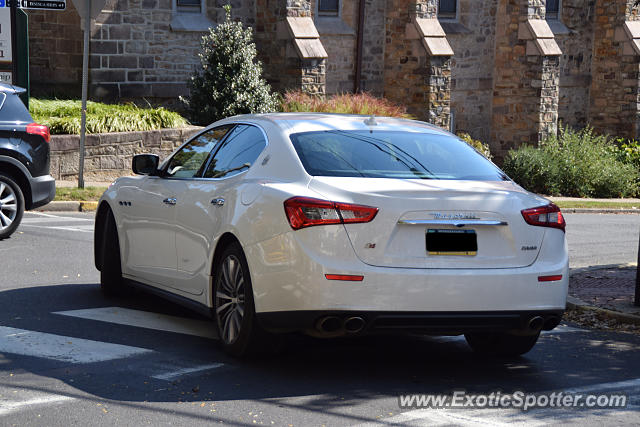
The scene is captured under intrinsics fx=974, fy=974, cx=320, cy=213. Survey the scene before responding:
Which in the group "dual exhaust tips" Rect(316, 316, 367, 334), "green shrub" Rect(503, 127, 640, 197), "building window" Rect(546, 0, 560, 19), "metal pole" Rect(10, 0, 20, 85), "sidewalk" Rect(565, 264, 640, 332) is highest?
"building window" Rect(546, 0, 560, 19)

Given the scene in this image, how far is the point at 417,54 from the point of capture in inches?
1110

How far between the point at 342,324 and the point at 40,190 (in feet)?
24.1

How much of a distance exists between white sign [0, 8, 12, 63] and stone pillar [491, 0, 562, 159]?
1709 cm

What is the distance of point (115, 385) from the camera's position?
5527 millimetres

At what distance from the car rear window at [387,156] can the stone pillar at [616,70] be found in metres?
27.2

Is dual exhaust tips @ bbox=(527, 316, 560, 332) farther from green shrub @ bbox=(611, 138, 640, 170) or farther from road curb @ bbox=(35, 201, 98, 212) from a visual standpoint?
green shrub @ bbox=(611, 138, 640, 170)

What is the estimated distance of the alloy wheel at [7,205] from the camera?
38.2 ft

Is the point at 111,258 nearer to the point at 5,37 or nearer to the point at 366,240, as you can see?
the point at 366,240

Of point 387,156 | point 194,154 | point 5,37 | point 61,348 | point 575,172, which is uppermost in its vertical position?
point 5,37

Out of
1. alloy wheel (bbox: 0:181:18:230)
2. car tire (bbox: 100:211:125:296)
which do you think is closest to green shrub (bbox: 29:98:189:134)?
alloy wheel (bbox: 0:181:18:230)

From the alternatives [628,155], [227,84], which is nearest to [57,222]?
[227,84]

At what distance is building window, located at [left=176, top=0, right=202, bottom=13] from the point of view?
86.4 feet

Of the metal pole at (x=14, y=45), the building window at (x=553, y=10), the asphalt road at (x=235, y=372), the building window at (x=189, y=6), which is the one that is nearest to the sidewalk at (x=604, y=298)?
the asphalt road at (x=235, y=372)

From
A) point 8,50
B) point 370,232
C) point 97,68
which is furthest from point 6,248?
point 97,68
